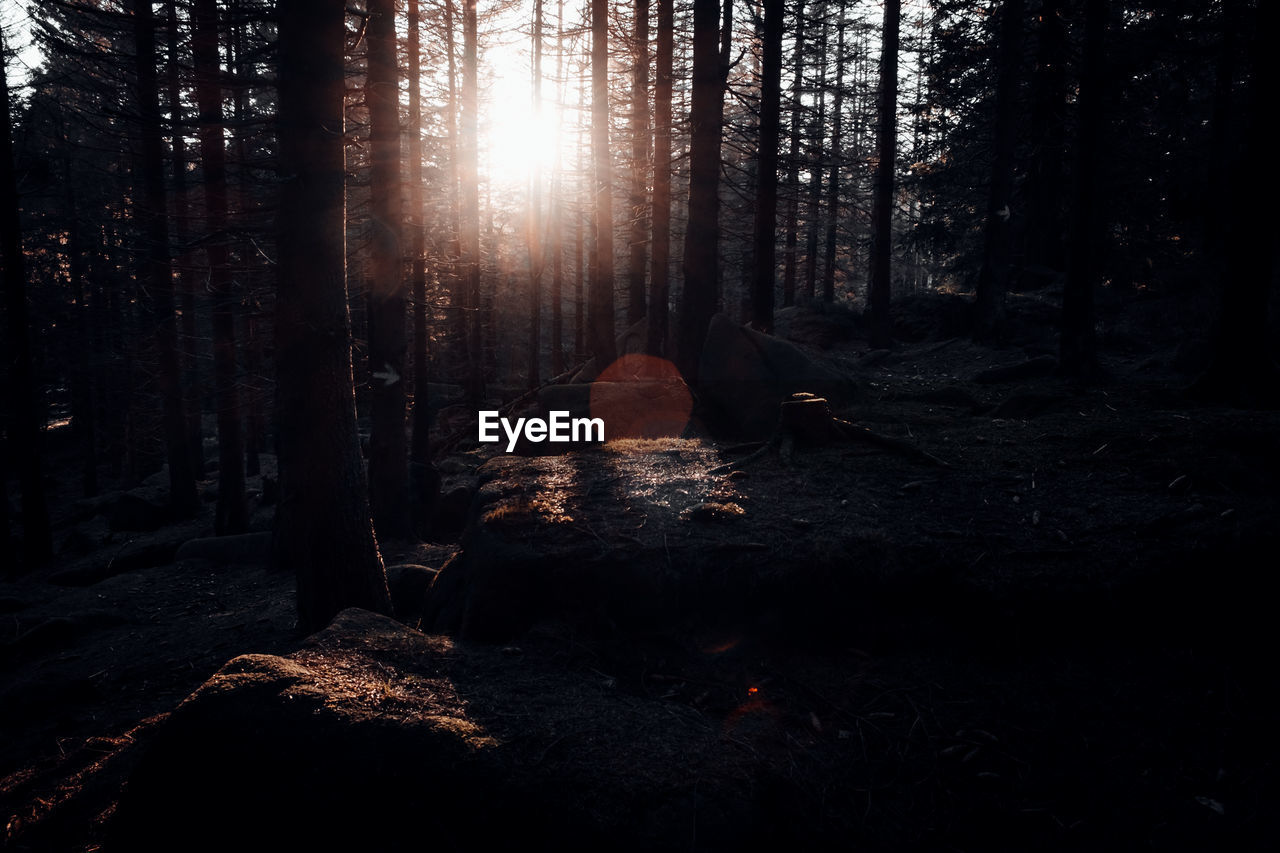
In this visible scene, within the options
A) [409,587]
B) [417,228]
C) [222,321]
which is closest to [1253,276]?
[409,587]

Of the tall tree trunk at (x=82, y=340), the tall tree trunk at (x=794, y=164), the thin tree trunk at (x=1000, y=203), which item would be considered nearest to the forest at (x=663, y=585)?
the tall tree trunk at (x=794, y=164)

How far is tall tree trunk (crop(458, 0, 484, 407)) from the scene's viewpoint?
1777cm

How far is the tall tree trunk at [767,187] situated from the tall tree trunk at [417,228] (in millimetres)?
6718

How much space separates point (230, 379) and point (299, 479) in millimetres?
8288

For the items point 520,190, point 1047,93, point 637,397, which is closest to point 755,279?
point 637,397

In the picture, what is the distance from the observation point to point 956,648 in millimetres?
3777

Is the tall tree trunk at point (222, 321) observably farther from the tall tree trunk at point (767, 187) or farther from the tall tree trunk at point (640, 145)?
the tall tree trunk at point (767, 187)

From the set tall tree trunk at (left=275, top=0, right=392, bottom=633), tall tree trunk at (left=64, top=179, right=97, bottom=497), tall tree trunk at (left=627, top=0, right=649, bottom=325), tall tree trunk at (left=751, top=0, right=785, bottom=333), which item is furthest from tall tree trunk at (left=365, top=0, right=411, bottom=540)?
tall tree trunk at (left=64, top=179, right=97, bottom=497)

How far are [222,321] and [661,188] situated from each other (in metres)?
9.51

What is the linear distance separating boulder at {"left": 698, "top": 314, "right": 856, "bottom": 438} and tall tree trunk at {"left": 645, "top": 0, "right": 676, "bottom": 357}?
559cm

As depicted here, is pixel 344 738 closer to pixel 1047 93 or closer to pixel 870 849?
pixel 870 849

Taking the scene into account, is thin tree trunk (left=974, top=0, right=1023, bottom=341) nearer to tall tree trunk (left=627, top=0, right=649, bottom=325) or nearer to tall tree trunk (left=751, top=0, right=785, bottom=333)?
tall tree trunk (left=751, top=0, right=785, bottom=333)

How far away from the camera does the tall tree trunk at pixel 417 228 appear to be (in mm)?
12398

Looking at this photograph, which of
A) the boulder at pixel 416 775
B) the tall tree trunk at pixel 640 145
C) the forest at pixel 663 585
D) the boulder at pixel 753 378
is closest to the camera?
the boulder at pixel 416 775
